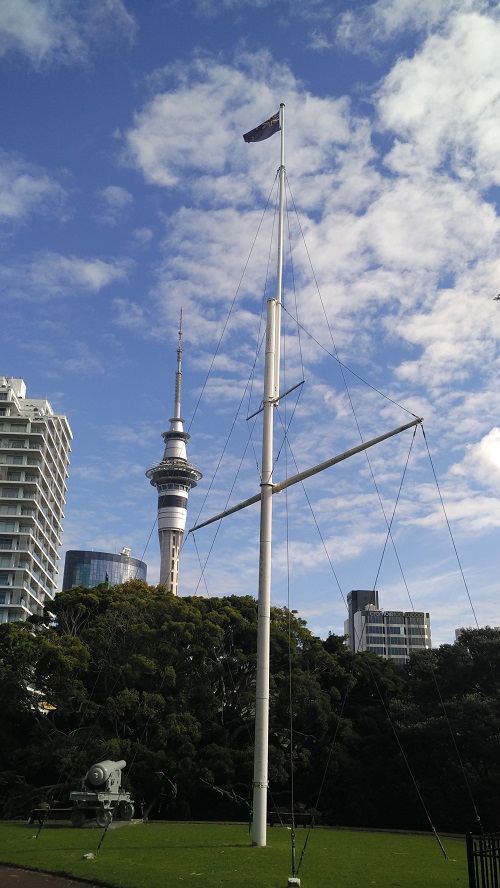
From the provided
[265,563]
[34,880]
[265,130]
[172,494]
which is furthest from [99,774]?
[172,494]

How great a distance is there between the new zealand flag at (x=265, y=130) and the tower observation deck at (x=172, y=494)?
101m

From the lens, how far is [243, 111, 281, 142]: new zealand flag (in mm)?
25453

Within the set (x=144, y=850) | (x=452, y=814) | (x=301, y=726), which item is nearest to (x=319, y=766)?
(x=301, y=726)

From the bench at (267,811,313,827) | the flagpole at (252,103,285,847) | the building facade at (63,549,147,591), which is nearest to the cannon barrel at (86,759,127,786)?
the bench at (267,811,313,827)

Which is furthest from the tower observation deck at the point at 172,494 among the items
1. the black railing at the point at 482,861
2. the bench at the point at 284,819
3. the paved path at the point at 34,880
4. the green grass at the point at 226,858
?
the black railing at the point at 482,861

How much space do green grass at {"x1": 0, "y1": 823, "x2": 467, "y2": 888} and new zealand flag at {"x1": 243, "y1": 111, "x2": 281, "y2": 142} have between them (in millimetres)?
21232

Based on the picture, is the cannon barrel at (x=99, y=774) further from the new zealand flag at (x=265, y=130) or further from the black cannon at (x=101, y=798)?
the new zealand flag at (x=265, y=130)

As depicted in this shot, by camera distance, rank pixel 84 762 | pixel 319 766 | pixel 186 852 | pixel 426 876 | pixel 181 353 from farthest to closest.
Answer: pixel 181 353 → pixel 319 766 → pixel 84 762 → pixel 186 852 → pixel 426 876

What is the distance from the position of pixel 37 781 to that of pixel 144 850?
66.0ft

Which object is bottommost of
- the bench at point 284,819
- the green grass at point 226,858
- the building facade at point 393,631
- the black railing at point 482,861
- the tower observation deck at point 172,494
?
the bench at point 284,819

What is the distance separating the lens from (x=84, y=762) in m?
33.1

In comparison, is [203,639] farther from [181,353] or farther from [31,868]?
[181,353]

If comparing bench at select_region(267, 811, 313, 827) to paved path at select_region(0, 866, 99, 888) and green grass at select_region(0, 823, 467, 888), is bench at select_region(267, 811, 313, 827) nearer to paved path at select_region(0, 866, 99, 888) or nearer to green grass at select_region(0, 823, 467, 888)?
green grass at select_region(0, 823, 467, 888)

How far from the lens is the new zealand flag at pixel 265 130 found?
25.5 metres
